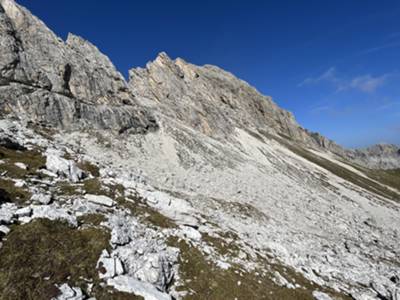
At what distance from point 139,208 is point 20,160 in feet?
36.3

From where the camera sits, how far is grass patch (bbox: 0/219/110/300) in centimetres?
966

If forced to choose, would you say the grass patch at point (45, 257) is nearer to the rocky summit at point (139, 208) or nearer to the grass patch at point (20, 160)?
the rocky summit at point (139, 208)

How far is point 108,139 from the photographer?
49.3 m

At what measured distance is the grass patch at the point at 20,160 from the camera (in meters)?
18.9

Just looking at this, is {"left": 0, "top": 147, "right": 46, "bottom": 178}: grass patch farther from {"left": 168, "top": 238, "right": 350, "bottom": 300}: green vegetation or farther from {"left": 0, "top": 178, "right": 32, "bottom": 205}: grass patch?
{"left": 168, "top": 238, "right": 350, "bottom": 300}: green vegetation

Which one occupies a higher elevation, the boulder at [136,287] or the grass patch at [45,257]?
the grass patch at [45,257]

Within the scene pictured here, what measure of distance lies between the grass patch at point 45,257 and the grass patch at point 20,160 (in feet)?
26.9

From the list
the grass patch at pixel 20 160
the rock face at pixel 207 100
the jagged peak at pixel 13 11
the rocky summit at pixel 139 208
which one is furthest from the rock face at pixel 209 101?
→ the grass patch at pixel 20 160

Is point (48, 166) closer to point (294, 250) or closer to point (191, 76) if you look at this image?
point (294, 250)

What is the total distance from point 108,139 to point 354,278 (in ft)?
140

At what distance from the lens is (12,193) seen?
49.9 ft

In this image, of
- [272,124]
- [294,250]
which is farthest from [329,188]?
[272,124]

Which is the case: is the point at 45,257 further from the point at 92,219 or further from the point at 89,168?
the point at 89,168

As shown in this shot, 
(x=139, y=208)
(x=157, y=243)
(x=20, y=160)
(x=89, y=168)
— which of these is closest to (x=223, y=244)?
(x=157, y=243)
